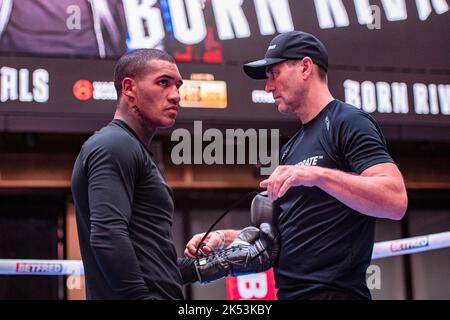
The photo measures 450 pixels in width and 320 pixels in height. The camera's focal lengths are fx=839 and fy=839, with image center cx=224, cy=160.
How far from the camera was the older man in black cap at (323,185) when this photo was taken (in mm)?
2629

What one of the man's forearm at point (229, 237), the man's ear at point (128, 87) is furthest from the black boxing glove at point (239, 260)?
the man's ear at point (128, 87)

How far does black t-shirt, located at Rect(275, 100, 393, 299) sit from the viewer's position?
274 cm

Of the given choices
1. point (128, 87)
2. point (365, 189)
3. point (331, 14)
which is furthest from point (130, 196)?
point (331, 14)

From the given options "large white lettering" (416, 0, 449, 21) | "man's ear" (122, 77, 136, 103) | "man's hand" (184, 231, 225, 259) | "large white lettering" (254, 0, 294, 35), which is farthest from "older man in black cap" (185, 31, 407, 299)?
"large white lettering" (416, 0, 449, 21)

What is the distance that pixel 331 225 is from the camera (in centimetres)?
279

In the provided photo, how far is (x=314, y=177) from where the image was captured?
2602 millimetres

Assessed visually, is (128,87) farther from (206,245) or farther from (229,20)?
(229,20)

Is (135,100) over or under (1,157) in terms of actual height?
under

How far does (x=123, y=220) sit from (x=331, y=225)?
71 centimetres

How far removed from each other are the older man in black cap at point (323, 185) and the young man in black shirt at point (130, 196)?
39 cm

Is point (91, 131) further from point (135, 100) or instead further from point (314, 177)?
point (314, 177)
